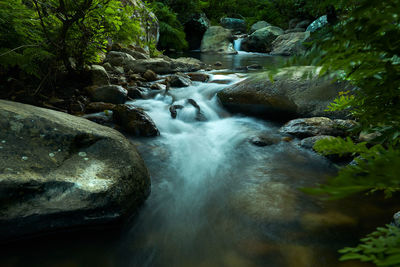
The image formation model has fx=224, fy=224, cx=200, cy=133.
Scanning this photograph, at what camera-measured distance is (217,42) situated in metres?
21.9

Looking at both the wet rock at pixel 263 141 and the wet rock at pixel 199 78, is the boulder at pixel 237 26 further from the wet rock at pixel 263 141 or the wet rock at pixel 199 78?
the wet rock at pixel 263 141

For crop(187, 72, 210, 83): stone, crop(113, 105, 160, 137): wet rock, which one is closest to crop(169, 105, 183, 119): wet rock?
crop(113, 105, 160, 137): wet rock

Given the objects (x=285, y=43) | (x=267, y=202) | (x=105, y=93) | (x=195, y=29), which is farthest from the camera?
(x=195, y=29)

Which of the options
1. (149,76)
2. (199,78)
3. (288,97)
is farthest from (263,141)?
(149,76)

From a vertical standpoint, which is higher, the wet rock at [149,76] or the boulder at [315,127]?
the wet rock at [149,76]

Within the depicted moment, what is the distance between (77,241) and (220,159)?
2561 millimetres

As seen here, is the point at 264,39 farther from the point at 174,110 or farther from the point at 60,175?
the point at 60,175

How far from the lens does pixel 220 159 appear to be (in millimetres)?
4059

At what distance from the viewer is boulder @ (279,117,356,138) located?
4.11 m

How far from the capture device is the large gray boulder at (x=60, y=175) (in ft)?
6.30

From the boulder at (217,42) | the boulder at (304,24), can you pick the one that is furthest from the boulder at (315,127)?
the boulder at (304,24)

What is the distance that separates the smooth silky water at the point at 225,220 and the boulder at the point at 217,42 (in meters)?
18.8

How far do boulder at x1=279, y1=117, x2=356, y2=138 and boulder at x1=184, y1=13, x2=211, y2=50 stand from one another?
70.0 ft

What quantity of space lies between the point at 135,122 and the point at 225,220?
278cm
